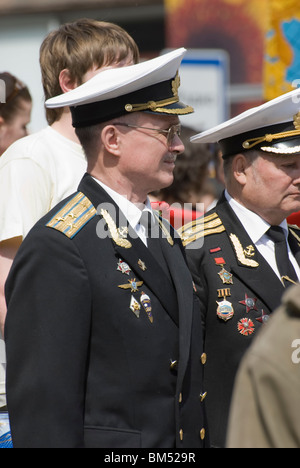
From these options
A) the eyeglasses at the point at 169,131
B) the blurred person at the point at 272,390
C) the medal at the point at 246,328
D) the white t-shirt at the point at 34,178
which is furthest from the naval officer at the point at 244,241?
the blurred person at the point at 272,390

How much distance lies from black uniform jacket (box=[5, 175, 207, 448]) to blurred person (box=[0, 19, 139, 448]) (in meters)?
0.65

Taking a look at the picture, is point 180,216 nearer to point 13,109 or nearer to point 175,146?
point 13,109

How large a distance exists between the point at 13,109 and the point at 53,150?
1.11m

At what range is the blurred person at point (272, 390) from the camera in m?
1.58

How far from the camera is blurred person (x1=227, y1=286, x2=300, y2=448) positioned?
5.20 ft

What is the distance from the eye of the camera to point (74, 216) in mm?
2812

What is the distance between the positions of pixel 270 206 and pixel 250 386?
2.07m

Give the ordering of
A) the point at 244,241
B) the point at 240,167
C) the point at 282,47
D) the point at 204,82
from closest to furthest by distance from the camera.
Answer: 1. the point at 244,241
2. the point at 240,167
3. the point at 282,47
4. the point at 204,82

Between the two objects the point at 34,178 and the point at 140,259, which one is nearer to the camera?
the point at 140,259

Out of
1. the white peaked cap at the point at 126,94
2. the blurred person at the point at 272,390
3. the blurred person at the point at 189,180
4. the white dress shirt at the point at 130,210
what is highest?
the white peaked cap at the point at 126,94

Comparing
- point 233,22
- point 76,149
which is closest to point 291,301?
point 76,149

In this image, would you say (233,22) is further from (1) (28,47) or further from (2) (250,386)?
(2) (250,386)

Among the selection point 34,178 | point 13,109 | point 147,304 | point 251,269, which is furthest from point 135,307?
point 13,109

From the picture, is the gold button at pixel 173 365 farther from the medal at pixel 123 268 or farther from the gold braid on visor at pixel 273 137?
the gold braid on visor at pixel 273 137
